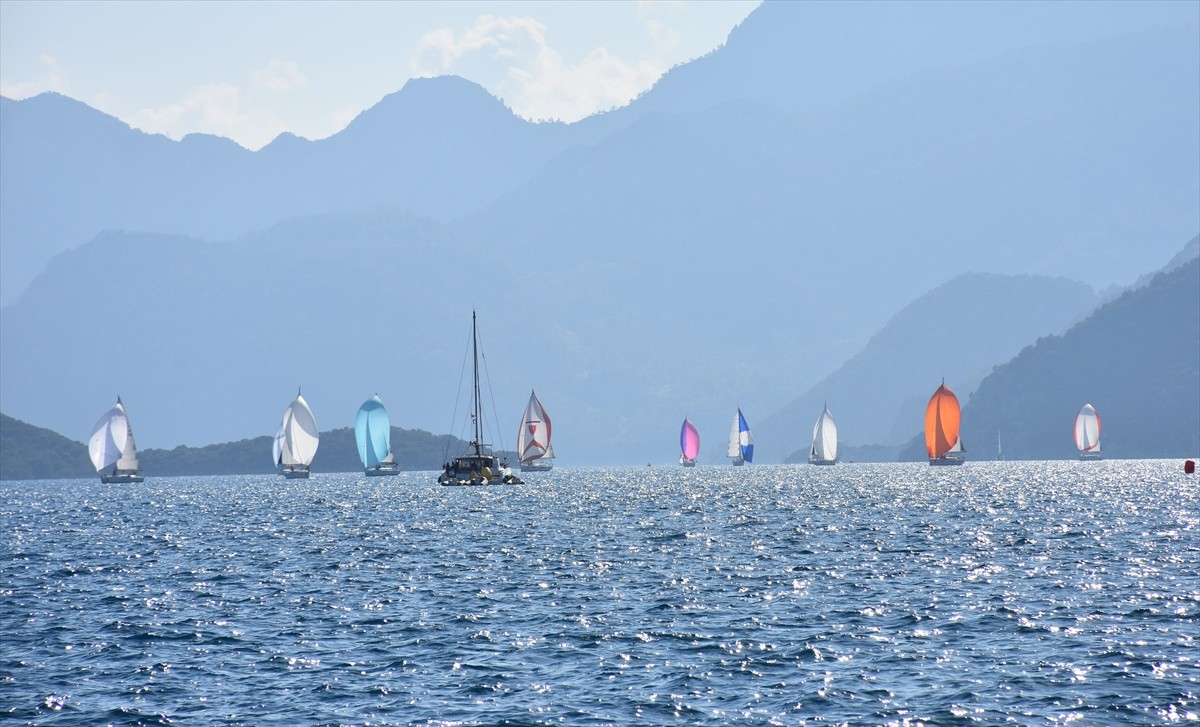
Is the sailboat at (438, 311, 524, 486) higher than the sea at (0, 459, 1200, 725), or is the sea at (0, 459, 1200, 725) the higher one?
the sailboat at (438, 311, 524, 486)

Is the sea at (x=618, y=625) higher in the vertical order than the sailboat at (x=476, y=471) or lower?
lower

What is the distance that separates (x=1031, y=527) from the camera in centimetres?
8425

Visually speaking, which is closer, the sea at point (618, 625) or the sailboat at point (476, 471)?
the sea at point (618, 625)

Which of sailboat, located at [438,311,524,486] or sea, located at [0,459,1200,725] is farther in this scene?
sailboat, located at [438,311,524,486]

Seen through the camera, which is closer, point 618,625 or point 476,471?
point 618,625

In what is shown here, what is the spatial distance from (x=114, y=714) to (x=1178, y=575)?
42.1m

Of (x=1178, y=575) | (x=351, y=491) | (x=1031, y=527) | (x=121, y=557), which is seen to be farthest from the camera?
(x=351, y=491)

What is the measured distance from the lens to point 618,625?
45719 millimetres

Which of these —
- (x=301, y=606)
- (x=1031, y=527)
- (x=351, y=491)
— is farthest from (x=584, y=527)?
(x=351, y=491)

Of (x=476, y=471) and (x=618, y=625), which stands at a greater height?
(x=476, y=471)

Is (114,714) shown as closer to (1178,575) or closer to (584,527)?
(1178,575)

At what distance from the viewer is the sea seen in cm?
3356

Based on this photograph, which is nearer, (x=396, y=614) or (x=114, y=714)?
(x=114, y=714)

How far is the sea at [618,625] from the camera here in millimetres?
33562
